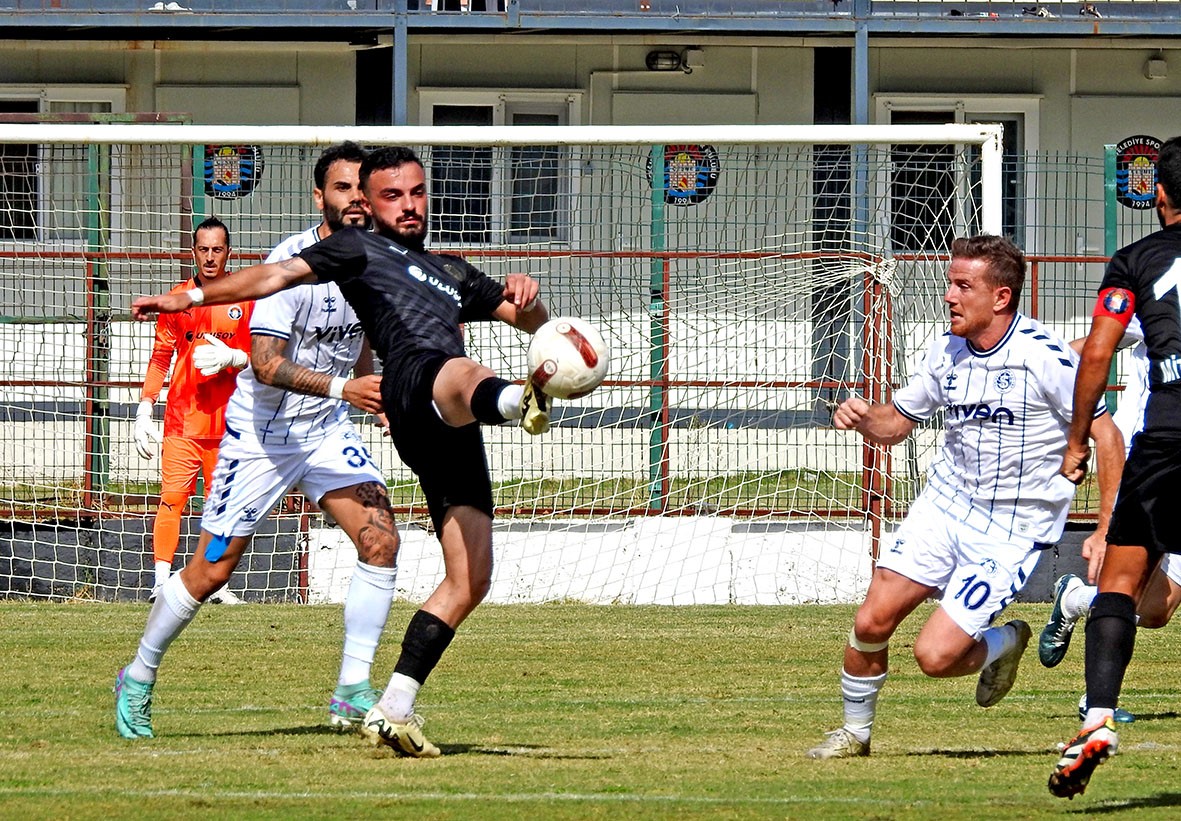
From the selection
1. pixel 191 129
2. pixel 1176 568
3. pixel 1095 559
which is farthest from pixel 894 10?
pixel 1095 559

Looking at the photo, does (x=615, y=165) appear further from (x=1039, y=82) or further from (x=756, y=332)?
(x=1039, y=82)

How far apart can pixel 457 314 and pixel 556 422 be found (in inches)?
283

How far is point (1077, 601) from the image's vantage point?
780cm

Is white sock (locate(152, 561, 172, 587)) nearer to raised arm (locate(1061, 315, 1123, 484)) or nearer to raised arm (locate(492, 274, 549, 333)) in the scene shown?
raised arm (locate(492, 274, 549, 333))

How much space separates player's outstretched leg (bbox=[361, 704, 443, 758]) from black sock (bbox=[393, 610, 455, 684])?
0.48 feet

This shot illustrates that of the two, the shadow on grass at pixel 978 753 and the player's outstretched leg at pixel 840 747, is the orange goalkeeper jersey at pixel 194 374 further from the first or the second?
the shadow on grass at pixel 978 753

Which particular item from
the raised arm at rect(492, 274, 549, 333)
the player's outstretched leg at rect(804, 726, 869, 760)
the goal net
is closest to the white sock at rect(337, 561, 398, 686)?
the raised arm at rect(492, 274, 549, 333)

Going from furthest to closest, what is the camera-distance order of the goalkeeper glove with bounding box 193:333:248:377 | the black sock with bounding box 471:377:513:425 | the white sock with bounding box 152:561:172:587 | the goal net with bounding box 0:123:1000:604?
the goal net with bounding box 0:123:1000:604
the white sock with bounding box 152:561:172:587
the goalkeeper glove with bounding box 193:333:248:377
the black sock with bounding box 471:377:513:425

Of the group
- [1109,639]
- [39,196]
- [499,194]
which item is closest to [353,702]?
[1109,639]

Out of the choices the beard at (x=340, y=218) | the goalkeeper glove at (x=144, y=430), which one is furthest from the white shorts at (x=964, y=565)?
the goalkeeper glove at (x=144, y=430)

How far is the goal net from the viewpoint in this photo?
41.1 feet

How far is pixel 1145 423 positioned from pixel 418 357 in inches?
92.3

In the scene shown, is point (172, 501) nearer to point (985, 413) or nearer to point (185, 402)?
point (185, 402)

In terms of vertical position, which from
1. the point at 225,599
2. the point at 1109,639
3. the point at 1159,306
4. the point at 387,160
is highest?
the point at 387,160
